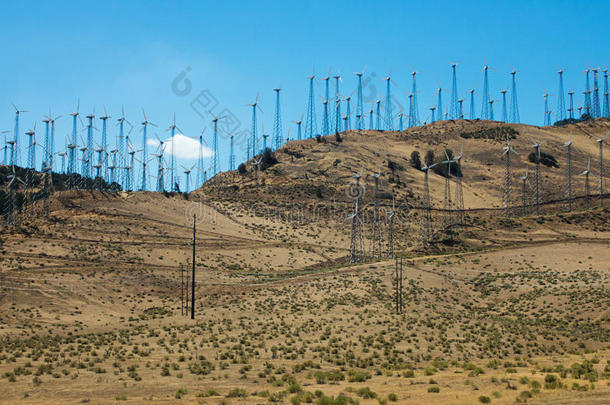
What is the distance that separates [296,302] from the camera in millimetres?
73062

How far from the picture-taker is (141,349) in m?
46.0

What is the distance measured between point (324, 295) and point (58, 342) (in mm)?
36220

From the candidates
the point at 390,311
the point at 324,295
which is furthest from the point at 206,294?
the point at 390,311

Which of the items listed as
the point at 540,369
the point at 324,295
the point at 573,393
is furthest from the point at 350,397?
Answer: the point at 324,295

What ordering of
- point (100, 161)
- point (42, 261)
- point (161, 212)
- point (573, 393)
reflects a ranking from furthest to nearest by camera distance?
point (100, 161)
point (161, 212)
point (42, 261)
point (573, 393)

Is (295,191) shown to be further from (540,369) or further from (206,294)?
(540,369)

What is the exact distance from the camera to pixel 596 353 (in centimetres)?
4378

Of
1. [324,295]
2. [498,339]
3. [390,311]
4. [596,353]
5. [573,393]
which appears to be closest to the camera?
[573,393]

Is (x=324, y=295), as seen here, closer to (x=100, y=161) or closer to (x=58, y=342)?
(x=58, y=342)

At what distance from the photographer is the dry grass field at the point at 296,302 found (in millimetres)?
32031

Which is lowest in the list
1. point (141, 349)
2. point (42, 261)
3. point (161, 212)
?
point (141, 349)

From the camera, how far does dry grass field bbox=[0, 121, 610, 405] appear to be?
3203cm

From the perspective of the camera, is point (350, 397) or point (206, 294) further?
point (206, 294)

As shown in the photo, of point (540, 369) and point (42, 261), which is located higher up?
point (42, 261)
